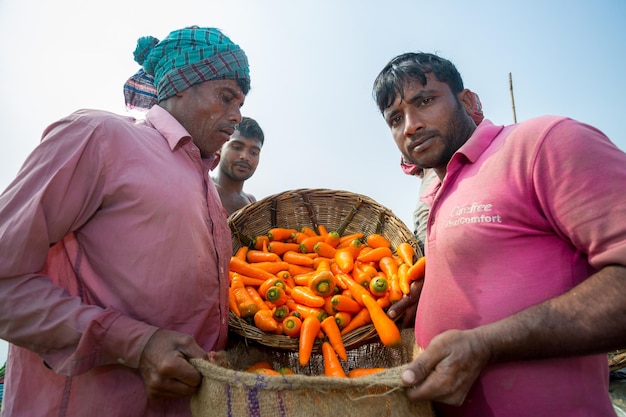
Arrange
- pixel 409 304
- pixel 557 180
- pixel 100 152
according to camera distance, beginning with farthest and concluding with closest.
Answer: pixel 409 304 → pixel 100 152 → pixel 557 180

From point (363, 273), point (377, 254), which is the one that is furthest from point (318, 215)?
point (363, 273)

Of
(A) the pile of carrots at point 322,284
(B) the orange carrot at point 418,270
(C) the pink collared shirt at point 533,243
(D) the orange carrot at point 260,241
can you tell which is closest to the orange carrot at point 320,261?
(A) the pile of carrots at point 322,284

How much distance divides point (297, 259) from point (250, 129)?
240 cm

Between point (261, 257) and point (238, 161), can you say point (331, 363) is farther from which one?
point (238, 161)

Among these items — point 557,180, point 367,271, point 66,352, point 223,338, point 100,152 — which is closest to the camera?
point 557,180

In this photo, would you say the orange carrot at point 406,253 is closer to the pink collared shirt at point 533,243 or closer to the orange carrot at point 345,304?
the orange carrot at point 345,304

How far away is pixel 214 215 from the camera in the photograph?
2115 millimetres

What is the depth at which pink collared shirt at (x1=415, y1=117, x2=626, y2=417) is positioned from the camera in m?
1.21

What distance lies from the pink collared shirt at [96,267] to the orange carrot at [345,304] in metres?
1.01

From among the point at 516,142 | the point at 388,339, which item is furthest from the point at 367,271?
the point at 516,142

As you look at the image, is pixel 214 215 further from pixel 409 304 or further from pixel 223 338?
pixel 409 304

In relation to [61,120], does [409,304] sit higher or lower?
lower

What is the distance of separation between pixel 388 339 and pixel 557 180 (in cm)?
136

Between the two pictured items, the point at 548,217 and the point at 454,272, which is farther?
the point at 454,272
